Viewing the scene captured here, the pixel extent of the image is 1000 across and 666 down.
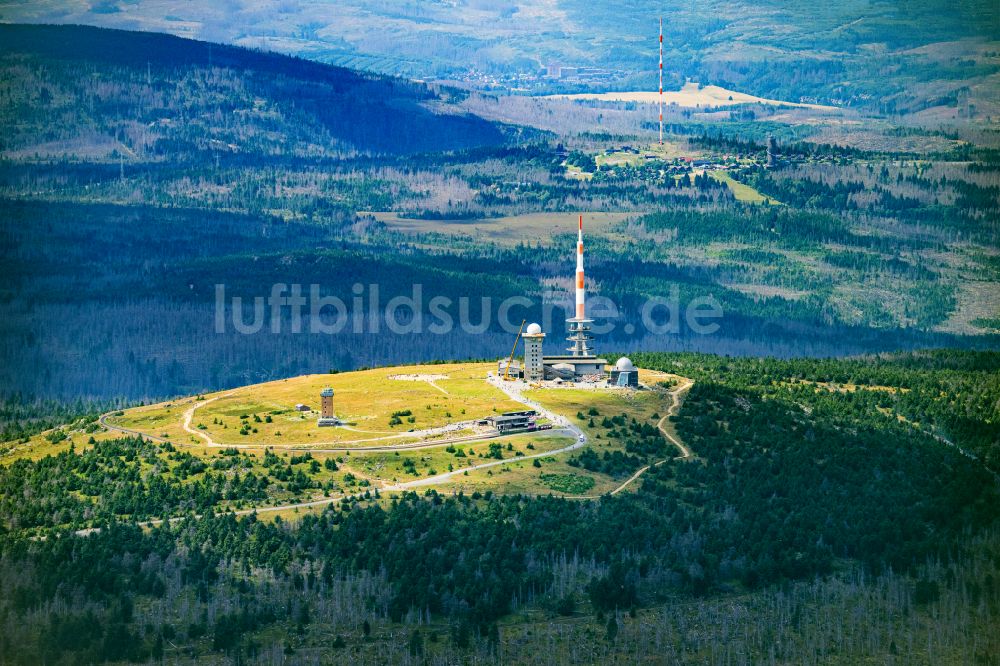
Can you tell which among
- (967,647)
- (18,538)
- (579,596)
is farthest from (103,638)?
(967,647)

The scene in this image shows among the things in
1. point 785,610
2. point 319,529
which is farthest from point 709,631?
point 319,529

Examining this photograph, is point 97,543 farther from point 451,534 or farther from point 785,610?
point 785,610

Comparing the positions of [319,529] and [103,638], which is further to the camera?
[319,529]

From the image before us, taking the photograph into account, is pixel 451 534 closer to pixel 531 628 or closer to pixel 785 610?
pixel 531 628

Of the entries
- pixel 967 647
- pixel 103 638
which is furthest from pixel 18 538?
pixel 967 647

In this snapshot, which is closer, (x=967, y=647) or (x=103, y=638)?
(x=103, y=638)

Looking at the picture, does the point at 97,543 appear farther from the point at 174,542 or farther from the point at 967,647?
the point at 967,647

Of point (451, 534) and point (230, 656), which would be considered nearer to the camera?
point (230, 656)
